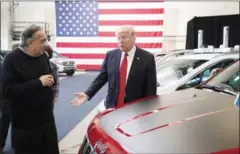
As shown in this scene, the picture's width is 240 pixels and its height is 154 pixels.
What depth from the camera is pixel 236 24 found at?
6.10 metres

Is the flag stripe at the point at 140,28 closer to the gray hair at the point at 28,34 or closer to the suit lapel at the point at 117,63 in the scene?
the suit lapel at the point at 117,63

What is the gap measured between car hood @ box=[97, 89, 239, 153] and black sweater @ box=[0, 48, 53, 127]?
2.64ft

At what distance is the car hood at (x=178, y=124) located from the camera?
1272 mm

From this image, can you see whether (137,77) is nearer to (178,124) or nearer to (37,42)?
(37,42)

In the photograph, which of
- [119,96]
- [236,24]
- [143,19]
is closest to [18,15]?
[143,19]

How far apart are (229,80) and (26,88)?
1.49 m

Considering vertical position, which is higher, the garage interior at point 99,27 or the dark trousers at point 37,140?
the garage interior at point 99,27

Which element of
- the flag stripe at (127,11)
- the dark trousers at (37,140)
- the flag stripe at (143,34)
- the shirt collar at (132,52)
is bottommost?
the dark trousers at (37,140)

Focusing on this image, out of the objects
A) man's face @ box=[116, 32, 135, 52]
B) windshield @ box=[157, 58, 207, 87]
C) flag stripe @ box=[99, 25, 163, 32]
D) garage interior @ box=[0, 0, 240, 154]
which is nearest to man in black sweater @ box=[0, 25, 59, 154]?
man's face @ box=[116, 32, 135, 52]

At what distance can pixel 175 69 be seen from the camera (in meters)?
4.68

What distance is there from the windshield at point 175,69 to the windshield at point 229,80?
1.81m

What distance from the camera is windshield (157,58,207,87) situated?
14.3ft

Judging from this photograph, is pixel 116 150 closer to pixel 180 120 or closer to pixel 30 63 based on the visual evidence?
pixel 180 120

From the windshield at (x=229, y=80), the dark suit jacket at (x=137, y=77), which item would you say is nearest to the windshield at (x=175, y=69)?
the dark suit jacket at (x=137, y=77)
